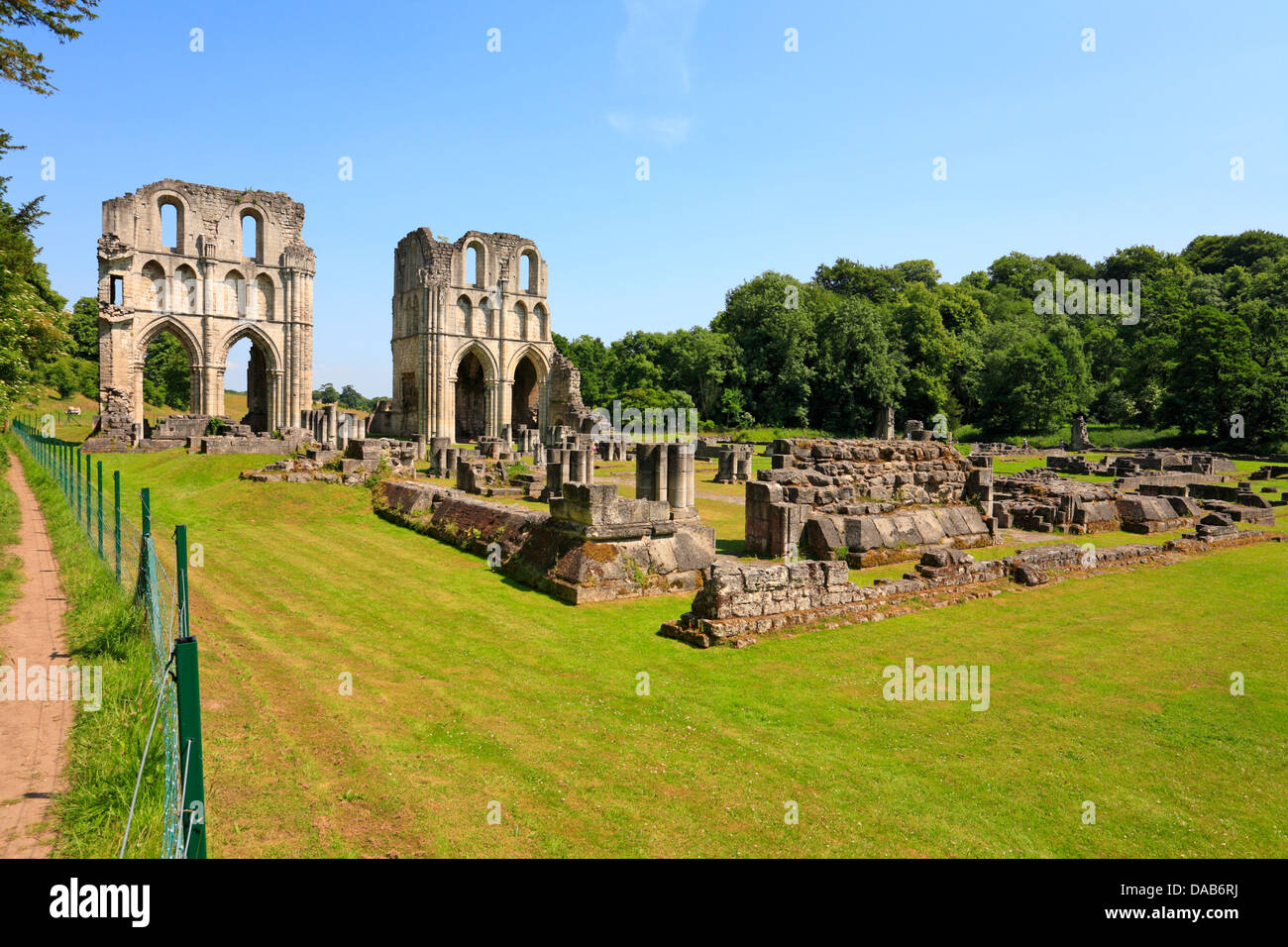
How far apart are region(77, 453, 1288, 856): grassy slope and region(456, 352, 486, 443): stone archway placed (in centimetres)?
4420

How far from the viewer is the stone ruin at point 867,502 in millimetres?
14516

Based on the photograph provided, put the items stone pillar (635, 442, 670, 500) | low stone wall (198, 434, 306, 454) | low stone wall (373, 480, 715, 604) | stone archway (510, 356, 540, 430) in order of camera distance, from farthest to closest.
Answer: stone archway (510, 356, 540, 430)
low stone wall (198, 434, 306, 454)
stone pillar (635, 442, 670, 500)
low stone wall (373, 480, 715, 604)

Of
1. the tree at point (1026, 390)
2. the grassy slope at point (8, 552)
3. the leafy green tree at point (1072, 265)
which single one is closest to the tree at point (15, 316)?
the grassy slope at point (8, 552)

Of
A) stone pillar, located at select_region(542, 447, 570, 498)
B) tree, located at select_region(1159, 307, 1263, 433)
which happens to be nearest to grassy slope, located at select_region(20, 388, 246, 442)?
stone pillar, located at select_region(542, 447, 570, 498)

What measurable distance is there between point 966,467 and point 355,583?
15.6m

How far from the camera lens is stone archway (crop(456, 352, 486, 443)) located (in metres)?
54.8

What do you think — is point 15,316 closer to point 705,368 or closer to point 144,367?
point 144,367

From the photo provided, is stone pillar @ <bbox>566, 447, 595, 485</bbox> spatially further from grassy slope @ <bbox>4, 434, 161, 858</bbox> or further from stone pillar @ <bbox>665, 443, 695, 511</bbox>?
grassy slope @ <bbox>4, 434, 161, 858</bbox>

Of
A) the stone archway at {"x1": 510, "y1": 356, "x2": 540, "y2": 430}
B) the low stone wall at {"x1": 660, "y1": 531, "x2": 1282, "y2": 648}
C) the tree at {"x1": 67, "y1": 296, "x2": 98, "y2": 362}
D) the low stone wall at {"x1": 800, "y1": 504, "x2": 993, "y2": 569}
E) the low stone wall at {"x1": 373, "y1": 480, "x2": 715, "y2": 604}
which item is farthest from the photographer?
the tree at {"x1": 67, "y1": 296, "x2": 98, "y2": 362}

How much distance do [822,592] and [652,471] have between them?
18.5 feet

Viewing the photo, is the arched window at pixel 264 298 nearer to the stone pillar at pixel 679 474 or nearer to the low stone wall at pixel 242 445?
the low stone wall at pixel 242 445

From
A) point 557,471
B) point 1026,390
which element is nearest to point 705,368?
point 1026,390

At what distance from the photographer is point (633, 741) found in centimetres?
609

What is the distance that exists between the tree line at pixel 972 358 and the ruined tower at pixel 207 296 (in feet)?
93.8
